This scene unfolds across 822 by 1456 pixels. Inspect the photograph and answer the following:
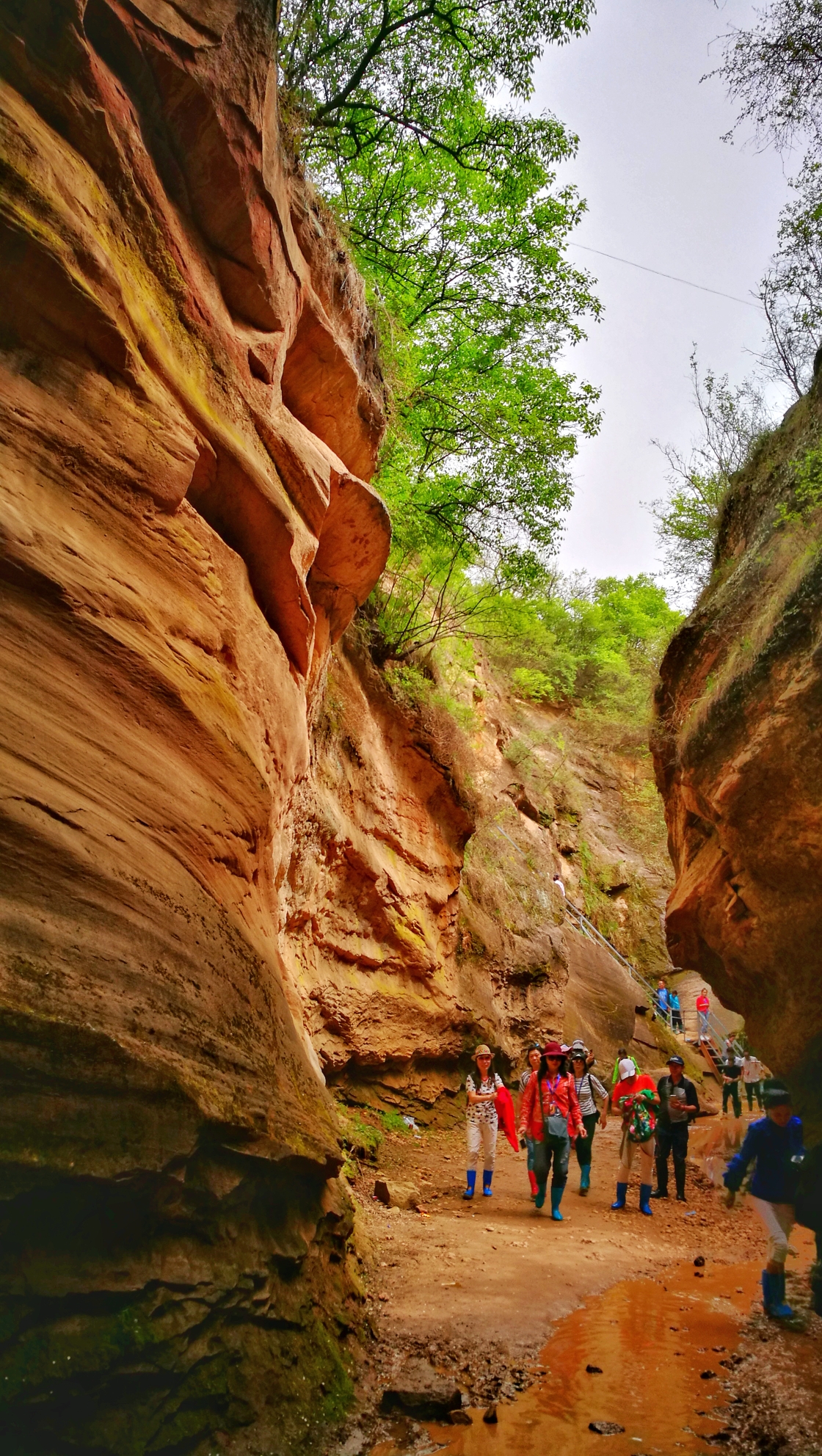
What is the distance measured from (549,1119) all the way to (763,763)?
528 cm

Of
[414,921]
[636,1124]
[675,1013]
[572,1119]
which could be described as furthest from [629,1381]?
[675,1013]

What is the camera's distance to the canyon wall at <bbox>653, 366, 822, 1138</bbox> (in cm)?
1042

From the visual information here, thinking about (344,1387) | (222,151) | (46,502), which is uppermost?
(222,151)

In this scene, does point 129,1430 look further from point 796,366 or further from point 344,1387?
point 796,366

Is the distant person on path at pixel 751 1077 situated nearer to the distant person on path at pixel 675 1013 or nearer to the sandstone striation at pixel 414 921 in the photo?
the sandstone striation at pixel 414 921

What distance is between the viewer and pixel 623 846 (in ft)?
105

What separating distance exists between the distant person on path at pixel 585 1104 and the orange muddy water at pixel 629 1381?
3374 mm

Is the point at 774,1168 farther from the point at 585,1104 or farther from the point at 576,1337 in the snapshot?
the point at 585,1104

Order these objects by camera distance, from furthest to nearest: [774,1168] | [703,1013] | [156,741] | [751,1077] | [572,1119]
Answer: [703,1013]
[751,1077]
[572,1119]
[774,1168]
[156,741]

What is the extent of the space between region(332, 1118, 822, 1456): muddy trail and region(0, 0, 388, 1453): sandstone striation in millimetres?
507

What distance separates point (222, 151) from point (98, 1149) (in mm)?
6170

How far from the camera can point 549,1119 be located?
8656 mm

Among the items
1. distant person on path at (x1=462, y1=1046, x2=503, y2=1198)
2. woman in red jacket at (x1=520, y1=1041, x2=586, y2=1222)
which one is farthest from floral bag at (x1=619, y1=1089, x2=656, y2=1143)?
distant person on path at (x1=462, y1=1046, x2=503, y2=1198)

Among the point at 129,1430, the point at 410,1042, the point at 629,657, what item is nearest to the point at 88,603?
the point at 129,1430
